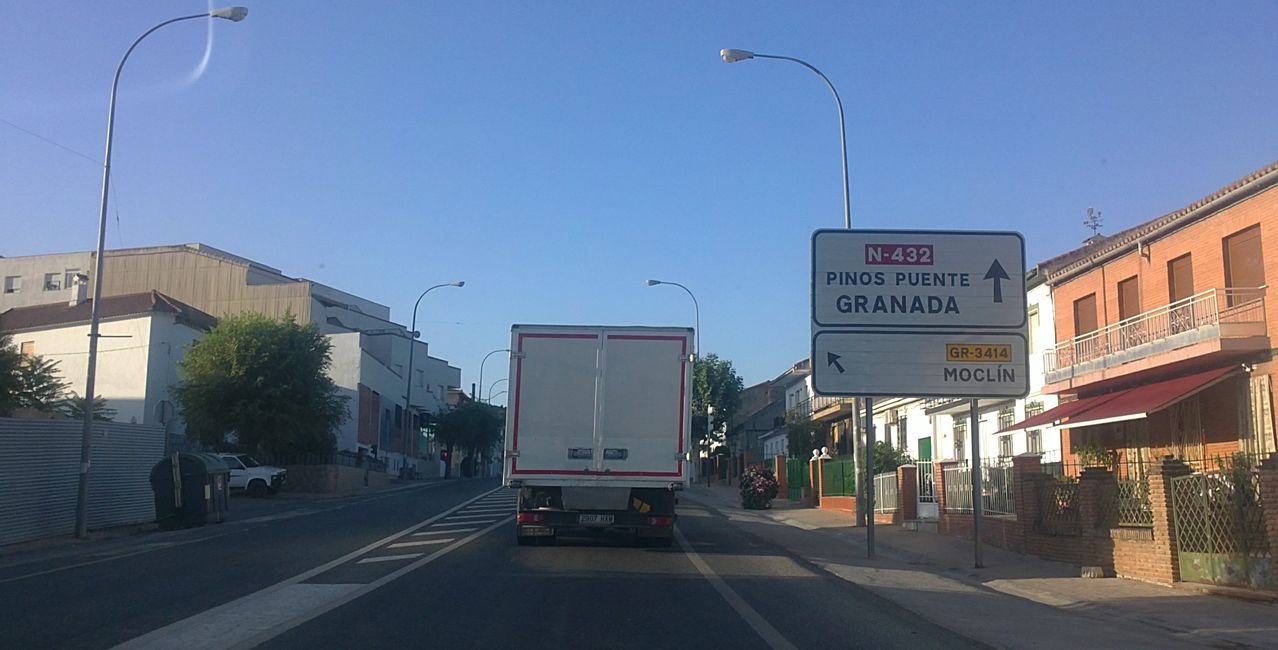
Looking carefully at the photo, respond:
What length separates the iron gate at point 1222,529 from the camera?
1159 cm

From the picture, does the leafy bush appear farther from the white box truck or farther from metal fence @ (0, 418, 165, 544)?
the white box truck

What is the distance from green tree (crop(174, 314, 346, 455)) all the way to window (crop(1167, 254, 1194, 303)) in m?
30.5

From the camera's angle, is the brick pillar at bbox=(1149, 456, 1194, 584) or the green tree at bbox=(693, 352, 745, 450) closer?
the brick pillar at bbox=(1149, 456, 1194, 584)

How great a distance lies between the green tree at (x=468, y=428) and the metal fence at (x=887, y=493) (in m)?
56.2

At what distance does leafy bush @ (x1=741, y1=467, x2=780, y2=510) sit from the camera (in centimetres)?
3462

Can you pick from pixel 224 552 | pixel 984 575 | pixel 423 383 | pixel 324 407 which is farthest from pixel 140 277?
pixel 984 575

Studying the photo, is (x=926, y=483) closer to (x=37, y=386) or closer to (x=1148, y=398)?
(x=1148, y=398)

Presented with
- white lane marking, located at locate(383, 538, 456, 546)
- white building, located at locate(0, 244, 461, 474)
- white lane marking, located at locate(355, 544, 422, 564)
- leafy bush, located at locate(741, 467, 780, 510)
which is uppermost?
white building, located at locate(0, 244, 461, 474)

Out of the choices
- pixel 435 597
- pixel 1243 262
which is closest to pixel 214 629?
pixel 435 597

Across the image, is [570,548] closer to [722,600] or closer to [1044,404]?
[722,600]

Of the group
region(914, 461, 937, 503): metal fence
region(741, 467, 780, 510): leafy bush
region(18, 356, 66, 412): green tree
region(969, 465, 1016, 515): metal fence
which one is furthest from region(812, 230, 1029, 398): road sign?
region(18, 356, 66, 412): green tree

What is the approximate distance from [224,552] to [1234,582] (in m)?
13.7

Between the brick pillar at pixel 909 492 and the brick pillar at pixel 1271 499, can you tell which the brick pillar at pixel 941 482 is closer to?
the brick pillar at pixel 909 492

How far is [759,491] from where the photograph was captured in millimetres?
34594
